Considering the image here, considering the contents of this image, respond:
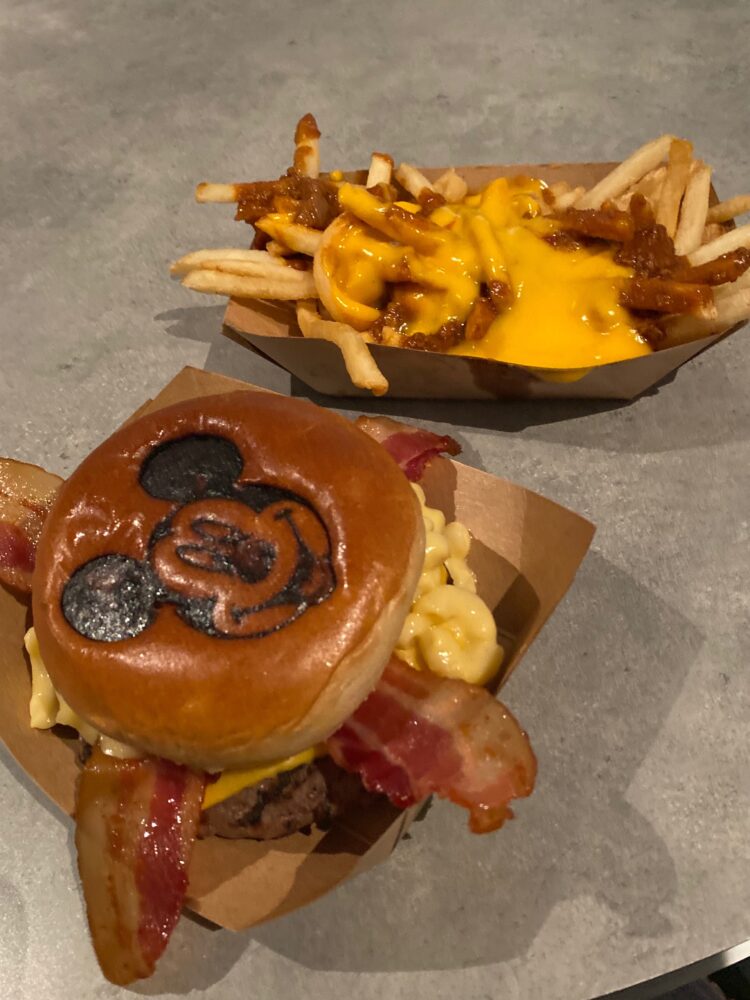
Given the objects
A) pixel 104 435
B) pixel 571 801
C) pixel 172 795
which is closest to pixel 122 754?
pixel 172 795

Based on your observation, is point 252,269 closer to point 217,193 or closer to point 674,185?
point 217,193

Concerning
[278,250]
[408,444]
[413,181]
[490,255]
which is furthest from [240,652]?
[413,181]

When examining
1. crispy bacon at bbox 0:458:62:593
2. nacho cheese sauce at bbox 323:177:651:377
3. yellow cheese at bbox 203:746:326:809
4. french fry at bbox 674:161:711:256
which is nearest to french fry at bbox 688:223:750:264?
french fry at bbox 674:161:711:256

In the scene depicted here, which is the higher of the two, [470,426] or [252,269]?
[252,269]

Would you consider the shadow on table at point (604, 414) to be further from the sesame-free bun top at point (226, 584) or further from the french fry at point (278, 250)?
the sesame-free bun top at point (226, 584)

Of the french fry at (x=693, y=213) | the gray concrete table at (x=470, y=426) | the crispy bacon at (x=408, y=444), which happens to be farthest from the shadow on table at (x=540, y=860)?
the french fry at (x=693, y=213)

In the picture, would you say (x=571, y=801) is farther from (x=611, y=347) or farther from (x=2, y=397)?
(x=2, y=397)
